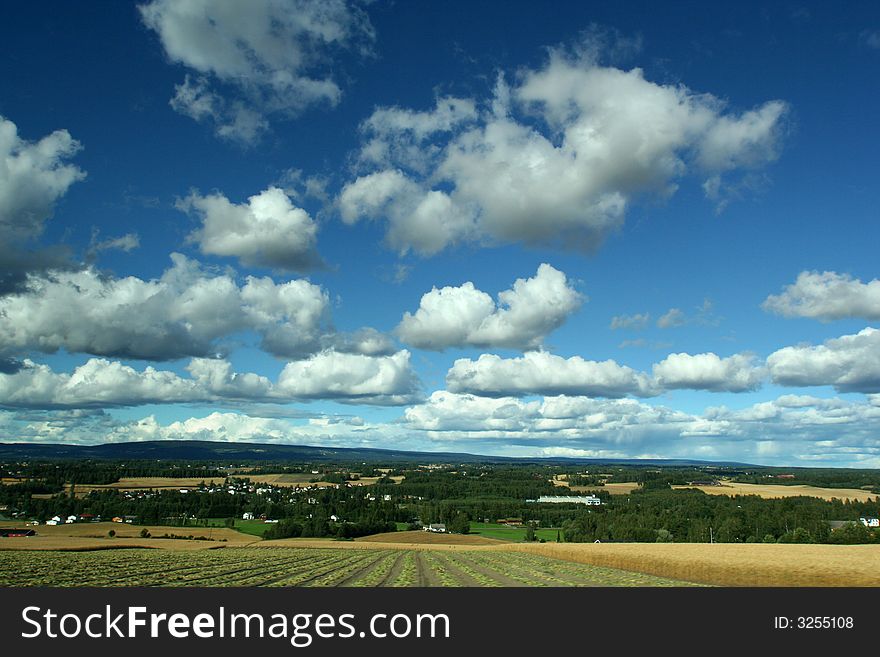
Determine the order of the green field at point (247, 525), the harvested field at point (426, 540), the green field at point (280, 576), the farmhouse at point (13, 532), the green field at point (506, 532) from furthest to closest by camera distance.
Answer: the green field at point (247, 525), the green field at point (506, 532), the harvested field at point (426, 540), the farmhouse at point (13, 532), the green field at point (280, 576)

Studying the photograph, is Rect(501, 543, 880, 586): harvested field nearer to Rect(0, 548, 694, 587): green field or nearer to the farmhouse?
Rect(0, 548, 694, 587): green field

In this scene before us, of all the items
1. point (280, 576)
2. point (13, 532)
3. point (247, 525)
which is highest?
point (280, 576)

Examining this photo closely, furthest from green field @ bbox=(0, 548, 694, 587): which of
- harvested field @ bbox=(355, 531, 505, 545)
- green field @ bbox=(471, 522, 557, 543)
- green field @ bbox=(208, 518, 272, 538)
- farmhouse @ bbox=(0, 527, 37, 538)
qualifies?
green field @ bbox=(208, 518, 272, 538)

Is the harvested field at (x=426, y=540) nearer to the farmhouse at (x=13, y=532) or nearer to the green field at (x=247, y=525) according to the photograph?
the green field at (x=247, y=525)

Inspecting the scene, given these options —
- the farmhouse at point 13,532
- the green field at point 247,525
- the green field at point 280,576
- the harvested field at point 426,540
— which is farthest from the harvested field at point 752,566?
the farmhouse at point 13,532

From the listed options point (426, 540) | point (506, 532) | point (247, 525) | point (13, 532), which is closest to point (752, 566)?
point (426, 540)

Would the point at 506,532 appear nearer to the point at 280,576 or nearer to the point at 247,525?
the point at 247,525

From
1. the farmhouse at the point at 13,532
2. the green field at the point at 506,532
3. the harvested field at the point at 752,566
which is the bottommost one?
the green field at the point at 506,532

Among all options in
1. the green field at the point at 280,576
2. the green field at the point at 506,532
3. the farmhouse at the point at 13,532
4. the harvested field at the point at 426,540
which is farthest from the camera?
the green field at the point at 506,532

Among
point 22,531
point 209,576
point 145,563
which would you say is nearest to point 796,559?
point 209,576

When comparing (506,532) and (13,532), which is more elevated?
(13,532)

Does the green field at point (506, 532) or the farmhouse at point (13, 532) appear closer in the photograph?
the farmhouse at point (13, 532)

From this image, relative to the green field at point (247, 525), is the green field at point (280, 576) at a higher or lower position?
higher
